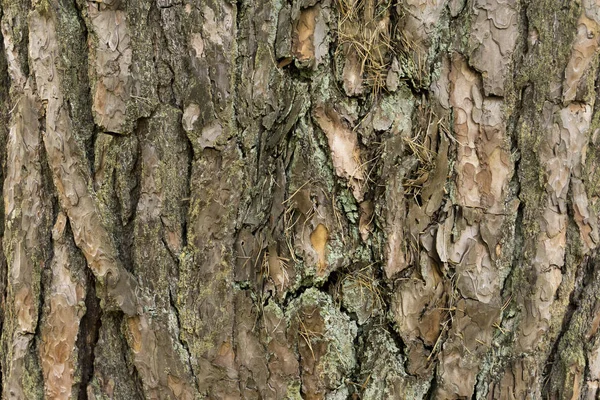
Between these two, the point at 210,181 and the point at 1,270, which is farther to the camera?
the point at 1,270

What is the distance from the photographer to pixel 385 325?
137 cm

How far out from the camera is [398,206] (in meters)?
1.34

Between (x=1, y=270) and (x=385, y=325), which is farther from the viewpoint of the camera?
(x=1, y=270)

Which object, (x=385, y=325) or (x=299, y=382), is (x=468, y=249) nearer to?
(x=385, y=325)

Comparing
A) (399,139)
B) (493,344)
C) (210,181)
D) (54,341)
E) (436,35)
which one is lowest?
(54,341)

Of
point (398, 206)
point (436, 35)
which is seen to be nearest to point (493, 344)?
point (398, 206)

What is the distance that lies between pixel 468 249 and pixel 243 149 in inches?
22.9

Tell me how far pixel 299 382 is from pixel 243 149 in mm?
566

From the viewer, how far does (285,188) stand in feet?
4.37

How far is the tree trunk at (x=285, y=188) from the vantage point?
4.33ft

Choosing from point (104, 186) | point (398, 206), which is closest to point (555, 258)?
point (398, 206)

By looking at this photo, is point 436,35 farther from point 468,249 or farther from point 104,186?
point 104,186

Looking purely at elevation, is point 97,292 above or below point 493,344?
below

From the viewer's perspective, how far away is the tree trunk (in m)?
1.32
